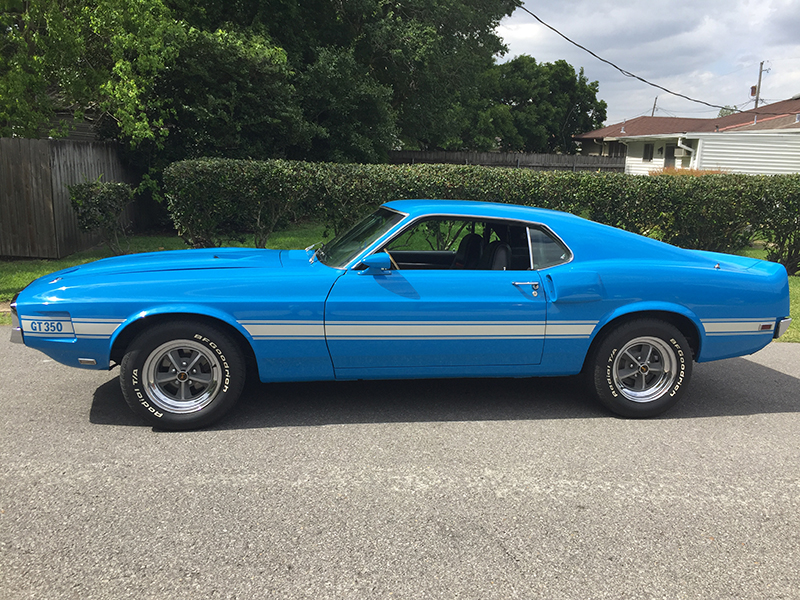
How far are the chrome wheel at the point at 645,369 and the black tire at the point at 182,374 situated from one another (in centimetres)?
265

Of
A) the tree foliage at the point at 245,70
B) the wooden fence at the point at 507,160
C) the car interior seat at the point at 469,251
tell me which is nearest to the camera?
the car interior seat at the point at 469,251

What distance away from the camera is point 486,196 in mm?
10195

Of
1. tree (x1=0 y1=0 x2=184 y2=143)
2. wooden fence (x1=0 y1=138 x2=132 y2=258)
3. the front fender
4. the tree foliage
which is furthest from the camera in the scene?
the tree foliage

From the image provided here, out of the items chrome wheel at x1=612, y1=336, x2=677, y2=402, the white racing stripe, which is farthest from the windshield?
the white racing stripe

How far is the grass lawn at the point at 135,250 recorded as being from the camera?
27.0 feet

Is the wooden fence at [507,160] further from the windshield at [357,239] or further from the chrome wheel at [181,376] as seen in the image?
the chrome wheel at [181,376]

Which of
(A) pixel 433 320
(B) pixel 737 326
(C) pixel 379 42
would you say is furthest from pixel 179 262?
(C) pixel 379 42

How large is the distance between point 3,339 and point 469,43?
19.6 metres

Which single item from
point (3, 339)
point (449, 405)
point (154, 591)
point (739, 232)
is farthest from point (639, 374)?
point (739, 232)

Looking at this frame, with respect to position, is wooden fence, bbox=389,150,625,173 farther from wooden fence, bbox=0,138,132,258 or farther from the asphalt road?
the asphalt road

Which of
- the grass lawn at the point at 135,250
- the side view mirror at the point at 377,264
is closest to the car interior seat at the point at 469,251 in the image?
the side view mirror at the point at 377,264

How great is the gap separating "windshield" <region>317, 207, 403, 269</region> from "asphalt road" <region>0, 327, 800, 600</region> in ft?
3.53

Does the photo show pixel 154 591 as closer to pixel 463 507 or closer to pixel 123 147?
pixel 463 507

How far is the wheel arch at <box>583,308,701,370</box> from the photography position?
4664 millimetres
